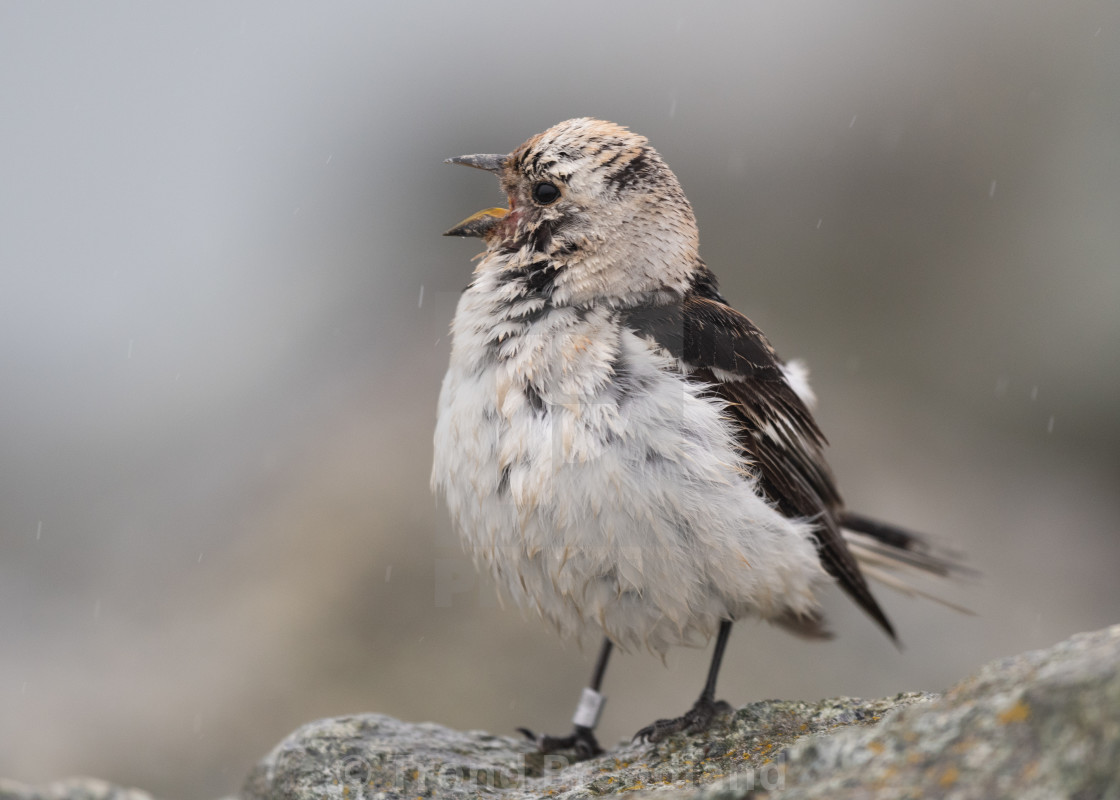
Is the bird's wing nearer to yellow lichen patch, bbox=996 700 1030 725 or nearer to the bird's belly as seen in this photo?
the bird's belly

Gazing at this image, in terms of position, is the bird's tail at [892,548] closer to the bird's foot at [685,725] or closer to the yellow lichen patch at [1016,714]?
the bird's foot at [685,725]

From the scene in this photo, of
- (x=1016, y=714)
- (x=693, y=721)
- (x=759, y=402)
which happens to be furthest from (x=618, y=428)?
(x=1016, y=714)

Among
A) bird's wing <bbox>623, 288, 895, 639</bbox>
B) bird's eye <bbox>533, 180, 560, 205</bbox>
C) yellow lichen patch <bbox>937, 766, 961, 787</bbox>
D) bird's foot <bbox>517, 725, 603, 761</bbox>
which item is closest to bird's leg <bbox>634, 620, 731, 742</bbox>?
bird's foot <bbox>517, 725, 603, 761</bbox>

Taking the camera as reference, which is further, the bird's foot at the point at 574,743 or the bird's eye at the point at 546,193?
the bird's foot at the point at 574,743

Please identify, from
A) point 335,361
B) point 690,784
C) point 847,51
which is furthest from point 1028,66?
point 690,784

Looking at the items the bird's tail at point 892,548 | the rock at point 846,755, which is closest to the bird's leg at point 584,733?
the rock at point 846,755
